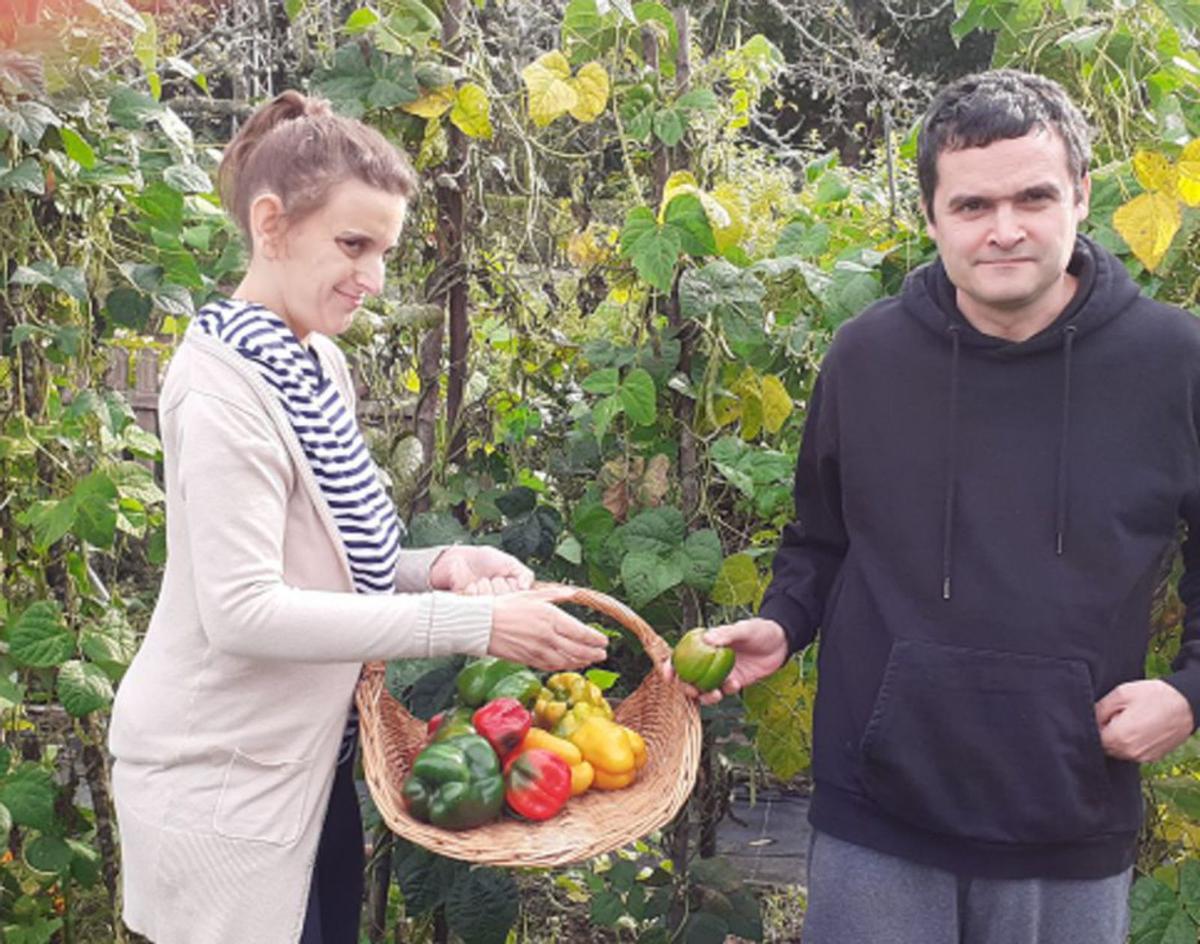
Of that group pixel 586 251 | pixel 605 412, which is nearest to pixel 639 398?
pixel 605 412

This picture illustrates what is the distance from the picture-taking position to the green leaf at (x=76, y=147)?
2.28 m

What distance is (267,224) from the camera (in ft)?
5.32

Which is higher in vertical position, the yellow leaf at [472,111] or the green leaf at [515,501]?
the yellow leaf at [472,111]

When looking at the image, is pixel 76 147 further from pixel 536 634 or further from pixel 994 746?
pixel 994 746

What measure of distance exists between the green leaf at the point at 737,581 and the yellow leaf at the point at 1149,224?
2.58 ft

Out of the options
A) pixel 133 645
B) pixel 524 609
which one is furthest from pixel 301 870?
pixel 133 645

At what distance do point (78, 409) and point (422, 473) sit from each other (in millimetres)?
596

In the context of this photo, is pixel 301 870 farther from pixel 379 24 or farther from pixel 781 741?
pixel 379 24

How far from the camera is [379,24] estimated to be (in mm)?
2314

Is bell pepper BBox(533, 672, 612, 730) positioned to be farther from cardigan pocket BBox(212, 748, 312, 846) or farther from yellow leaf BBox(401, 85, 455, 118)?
yellow leaf BBox(401, 85, 455, 118)

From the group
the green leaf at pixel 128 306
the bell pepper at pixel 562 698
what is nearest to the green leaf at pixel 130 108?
the green leaf at pixel 128 306

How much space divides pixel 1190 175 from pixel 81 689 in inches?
73.4

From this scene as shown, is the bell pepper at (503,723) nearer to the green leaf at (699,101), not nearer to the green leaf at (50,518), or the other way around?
the green leaf at (50,518)

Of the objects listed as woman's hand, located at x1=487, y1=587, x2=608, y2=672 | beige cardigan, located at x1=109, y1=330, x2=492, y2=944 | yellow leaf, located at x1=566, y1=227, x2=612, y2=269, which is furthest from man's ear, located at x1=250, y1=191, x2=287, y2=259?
yellow leaf, located at x1=566, y1=227, x2=612, y2=269
